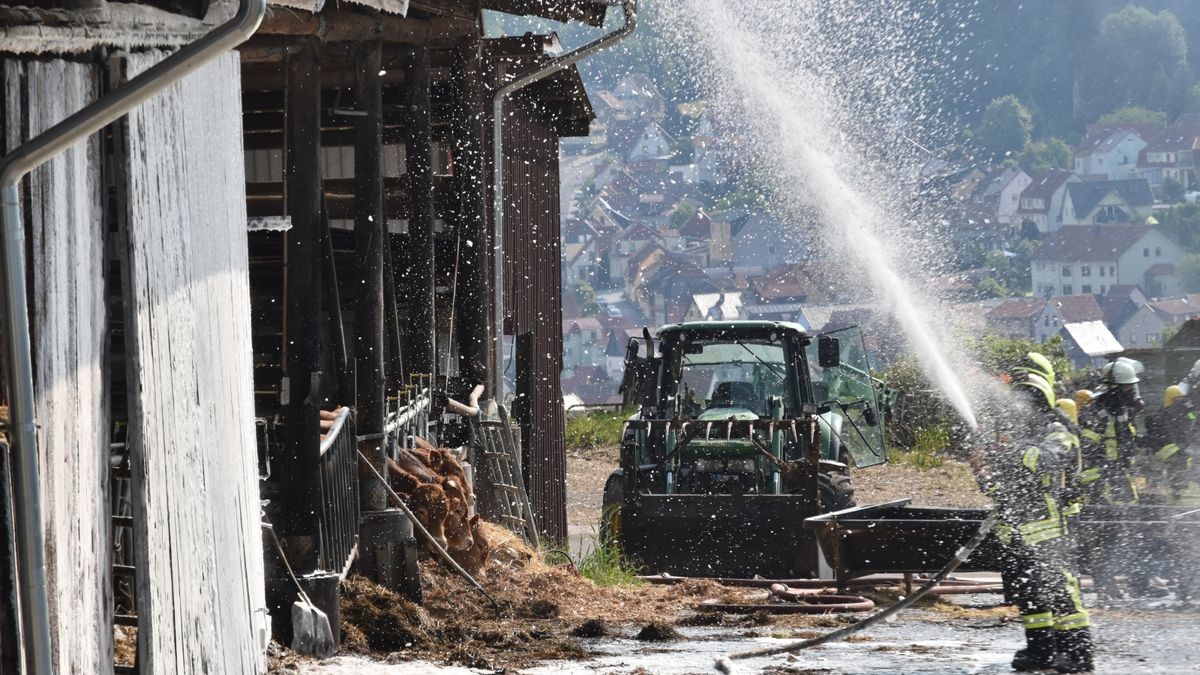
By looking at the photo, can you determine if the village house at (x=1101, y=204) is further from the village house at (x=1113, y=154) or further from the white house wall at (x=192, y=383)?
the white house wall at (x=192, y=383)

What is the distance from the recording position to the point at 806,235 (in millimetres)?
100000

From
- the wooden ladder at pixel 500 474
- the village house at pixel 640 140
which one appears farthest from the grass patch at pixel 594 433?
the village house at pixel 640 140

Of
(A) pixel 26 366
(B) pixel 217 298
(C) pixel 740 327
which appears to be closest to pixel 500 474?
(C) pixel 740 327

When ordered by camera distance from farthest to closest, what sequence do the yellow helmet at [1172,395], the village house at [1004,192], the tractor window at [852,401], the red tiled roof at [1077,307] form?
the village house at [1004,192]
the red tiled roof at [1077,307]
the tractor window at [852,401]
the yellow helmet at [1172,395]

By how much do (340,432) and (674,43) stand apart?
12631cm

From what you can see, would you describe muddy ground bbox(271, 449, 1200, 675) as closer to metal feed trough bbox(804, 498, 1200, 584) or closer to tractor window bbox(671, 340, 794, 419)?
metal feed trough bbox(804, 498, 1200, 584)

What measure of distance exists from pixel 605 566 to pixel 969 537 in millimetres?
2815

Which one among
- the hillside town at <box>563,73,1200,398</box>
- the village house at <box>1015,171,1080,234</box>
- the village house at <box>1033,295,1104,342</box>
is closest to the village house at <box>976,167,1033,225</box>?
the hillside town at <box>563,73,1200,398</box>

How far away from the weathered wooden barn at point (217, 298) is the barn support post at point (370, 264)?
0.02 meters

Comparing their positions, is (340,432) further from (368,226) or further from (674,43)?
(674,43)

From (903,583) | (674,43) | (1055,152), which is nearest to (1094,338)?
(903,583)

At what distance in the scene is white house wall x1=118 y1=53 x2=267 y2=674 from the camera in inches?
181

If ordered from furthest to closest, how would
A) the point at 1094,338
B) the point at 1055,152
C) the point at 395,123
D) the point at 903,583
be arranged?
1. the point at 1055,152
2. the point at 1094,338
3. the point at 395,123
4. the point at 903,583

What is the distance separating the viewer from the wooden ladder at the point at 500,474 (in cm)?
1097
